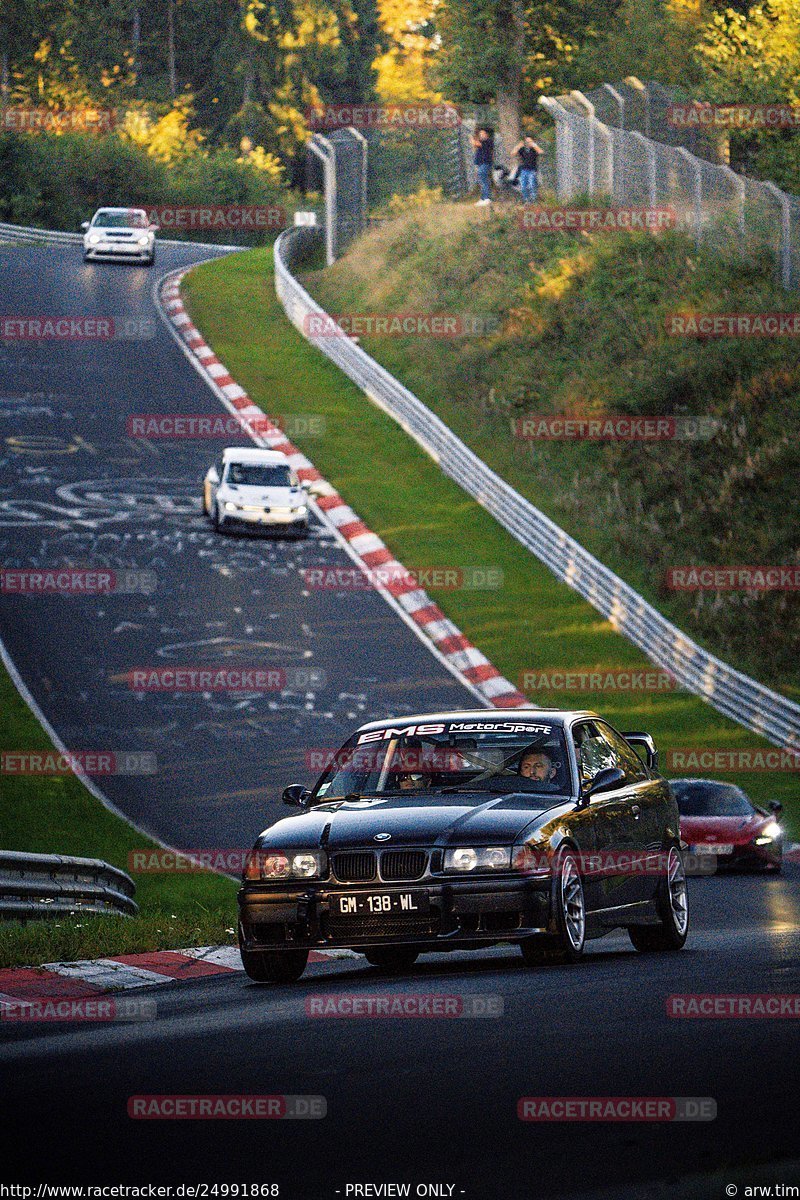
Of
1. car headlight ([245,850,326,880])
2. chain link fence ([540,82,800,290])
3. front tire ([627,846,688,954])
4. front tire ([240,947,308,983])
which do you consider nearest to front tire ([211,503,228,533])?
chain link fence ([540,82,800,290])

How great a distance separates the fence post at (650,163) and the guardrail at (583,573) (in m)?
7.06

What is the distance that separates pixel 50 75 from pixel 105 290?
5761cm

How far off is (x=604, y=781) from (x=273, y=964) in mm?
2086

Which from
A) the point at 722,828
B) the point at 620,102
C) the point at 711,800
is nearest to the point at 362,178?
the point at 620,102

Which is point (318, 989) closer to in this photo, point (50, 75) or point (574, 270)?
point (574, 270)

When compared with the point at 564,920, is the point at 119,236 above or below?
below

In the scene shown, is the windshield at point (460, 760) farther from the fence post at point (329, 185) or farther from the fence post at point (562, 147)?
the fence post at point (329, 185)

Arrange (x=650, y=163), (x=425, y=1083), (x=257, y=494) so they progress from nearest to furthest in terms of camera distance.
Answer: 1. (x=425, y=1083)
2. (x=257, y=494)
3. (x=650, y=163)

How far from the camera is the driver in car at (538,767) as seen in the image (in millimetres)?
10938

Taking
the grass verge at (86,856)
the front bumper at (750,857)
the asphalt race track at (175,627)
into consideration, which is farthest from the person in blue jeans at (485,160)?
the front bumper at (750,857)

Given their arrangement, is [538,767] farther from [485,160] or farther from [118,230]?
[118,230]

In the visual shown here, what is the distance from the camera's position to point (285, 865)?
1032 centimetres

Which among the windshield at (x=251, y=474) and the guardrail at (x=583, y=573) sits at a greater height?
the windshield at (x=251, y=474)

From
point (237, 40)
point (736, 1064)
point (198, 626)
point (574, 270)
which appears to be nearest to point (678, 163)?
point (574, 270)
